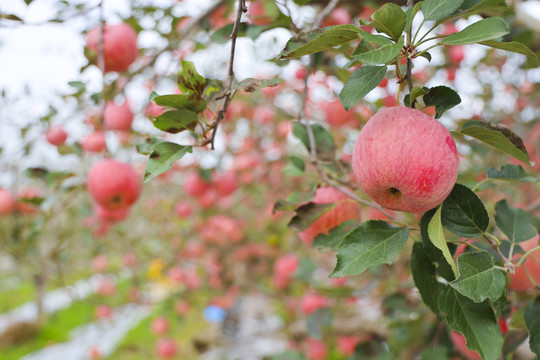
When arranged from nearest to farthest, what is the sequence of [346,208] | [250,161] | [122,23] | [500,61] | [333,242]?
[333,242]
[346,208]
[122,23]
[500,61]
[250,161]

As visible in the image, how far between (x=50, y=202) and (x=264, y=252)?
7.42 feet

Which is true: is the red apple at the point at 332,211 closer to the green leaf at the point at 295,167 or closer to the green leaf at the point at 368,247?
the green leaf at the point at 295,167

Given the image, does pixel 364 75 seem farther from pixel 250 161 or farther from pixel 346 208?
pixel 250 161

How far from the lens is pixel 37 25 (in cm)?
98

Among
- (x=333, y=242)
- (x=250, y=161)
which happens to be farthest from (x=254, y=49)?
(x=333, y=242)

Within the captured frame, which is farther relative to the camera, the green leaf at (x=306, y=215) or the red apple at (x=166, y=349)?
the red apple at (x=166, y=349)

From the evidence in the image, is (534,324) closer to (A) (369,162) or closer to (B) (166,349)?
(A) (369,162)

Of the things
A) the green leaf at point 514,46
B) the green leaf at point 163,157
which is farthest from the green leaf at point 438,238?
the green leaf at point 163,157

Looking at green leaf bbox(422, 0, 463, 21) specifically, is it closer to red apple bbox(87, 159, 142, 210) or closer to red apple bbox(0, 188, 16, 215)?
red apple bbox(87, 159, 142, 210)

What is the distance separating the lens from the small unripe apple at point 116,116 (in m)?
1.62

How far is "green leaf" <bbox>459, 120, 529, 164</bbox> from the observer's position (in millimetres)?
483

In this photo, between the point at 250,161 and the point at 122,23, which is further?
the point at 250,161

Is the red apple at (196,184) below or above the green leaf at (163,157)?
below

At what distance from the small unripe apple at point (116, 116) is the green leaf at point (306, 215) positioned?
1193 millimetres
